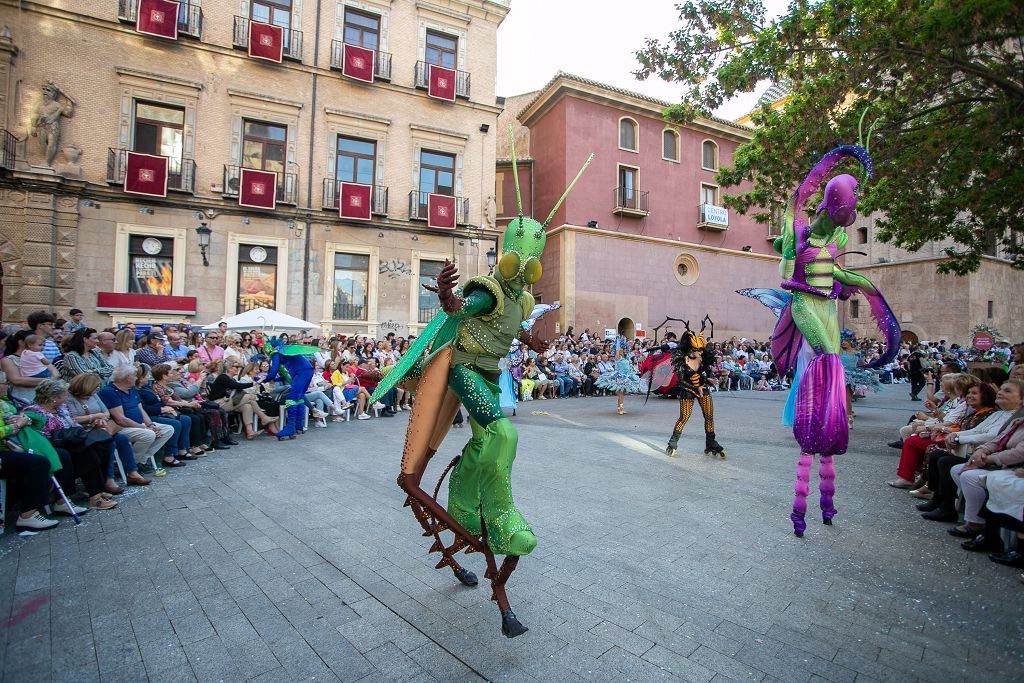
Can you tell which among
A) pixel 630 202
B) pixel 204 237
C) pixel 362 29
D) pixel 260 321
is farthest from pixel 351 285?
pixel 630 202

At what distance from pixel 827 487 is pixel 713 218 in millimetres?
24971

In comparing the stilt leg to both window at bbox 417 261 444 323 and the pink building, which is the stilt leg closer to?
window at bbox 417 261 444 323

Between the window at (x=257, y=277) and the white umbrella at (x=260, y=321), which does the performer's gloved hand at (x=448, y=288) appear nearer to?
the white umbrella at (x=260, y=321)

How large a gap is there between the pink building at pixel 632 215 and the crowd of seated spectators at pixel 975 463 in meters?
17.1

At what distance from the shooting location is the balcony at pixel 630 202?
2448 centimetres

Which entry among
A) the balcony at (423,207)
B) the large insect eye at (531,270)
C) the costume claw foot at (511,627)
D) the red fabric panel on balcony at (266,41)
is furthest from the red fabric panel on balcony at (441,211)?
the costume claw foot at (511,627)

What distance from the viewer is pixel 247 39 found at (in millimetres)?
17469

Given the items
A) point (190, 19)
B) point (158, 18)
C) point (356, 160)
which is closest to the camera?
point (158, 18)

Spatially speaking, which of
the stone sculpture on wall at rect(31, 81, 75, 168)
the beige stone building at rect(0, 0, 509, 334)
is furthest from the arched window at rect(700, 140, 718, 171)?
the stone sculpture on wall at rect(31, 81, 75, 168)

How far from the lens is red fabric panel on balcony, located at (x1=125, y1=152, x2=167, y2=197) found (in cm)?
1573

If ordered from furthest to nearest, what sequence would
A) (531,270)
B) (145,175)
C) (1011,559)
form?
(145,175), (1011,559), (531,270)

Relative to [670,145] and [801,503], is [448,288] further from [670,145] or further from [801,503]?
[670,145]

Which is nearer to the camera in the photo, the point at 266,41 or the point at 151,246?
the point at 151,246

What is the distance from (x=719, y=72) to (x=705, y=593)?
896cm
